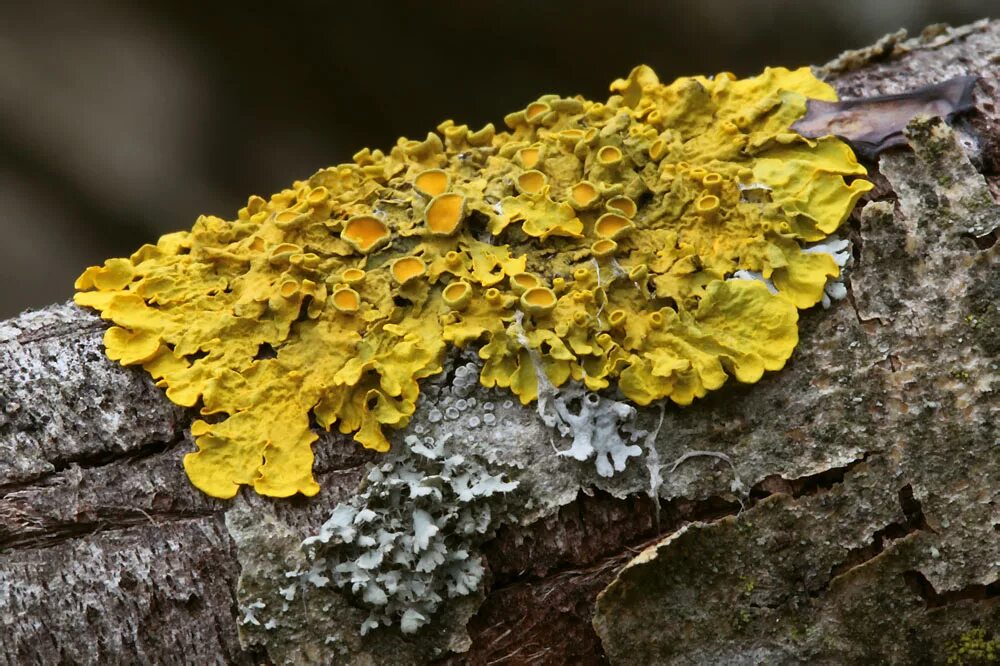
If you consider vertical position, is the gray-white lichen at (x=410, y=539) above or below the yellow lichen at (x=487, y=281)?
below

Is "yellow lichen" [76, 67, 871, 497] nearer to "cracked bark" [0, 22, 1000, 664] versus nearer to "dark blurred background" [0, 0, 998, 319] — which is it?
"cracked bark" [0, 22, 1000, 664]

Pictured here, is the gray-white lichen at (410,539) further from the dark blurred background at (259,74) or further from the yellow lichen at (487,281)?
the dark blurred background at (259,74)

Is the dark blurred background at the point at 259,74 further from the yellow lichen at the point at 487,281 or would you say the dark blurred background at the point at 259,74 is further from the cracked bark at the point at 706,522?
the cracked bark at the point at 706,522

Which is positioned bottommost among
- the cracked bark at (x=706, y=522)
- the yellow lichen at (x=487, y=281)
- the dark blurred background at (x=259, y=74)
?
the cracked bark at (x=706, y=522)

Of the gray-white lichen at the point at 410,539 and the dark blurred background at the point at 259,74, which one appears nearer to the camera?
the gray-white lichen at the point at 410,539

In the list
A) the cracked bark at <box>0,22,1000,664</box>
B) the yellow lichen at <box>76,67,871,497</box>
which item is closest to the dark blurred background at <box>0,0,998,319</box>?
the yellow lichen at <box>76,67,871,497</box>

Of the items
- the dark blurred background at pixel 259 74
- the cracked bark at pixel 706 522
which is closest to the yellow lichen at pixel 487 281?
the cracked bark at pixel 706 522
